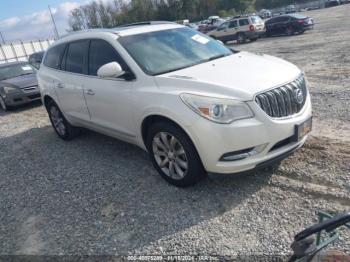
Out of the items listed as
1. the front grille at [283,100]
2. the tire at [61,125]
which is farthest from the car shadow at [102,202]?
the tire at [61,125]

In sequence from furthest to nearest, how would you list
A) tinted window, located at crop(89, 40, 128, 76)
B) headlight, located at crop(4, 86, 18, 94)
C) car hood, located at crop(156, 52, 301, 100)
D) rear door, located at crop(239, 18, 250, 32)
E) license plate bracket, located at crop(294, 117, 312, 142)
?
rear door, located at crop(239, 18, 250, 32) < headlight, located at crop(4, 86, 18, 94) < tinted window, located at crop(89, 40, 128, 76) < license plate bracket, located at crop(294, 117, 312, 142) < car hood, located at crop(156, 52, 301, 100)

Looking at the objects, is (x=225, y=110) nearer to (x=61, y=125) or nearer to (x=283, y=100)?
(x=283, y=100)

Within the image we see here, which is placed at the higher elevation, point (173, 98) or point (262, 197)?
point (173, 98)

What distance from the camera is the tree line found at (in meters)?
77.8

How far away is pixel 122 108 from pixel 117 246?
69.9 inches

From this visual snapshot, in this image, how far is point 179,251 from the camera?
3031 mm

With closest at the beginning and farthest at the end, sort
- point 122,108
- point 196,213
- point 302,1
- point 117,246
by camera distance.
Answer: point 117,246 < point 196,213 < point 122,108 < point 302,1

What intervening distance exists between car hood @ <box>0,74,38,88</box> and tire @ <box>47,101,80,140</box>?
14.5 feet

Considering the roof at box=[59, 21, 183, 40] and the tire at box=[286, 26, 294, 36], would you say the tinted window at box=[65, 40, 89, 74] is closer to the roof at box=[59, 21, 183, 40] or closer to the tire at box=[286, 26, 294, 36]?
the roof at box=[59, 21, 183, 40]

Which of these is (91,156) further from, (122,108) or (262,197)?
(262,197)

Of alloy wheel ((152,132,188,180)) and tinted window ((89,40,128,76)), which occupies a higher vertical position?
tinted window ((89,40,128,76))

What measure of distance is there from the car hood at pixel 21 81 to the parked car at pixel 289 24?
17997mm

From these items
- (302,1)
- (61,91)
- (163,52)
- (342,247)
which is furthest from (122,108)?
(302,1)

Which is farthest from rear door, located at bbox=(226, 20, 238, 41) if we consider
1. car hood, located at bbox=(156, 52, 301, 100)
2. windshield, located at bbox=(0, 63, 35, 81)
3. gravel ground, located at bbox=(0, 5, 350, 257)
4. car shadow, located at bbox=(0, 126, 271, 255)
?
car hood, located at bbox=(156, 52, 301, 100)
